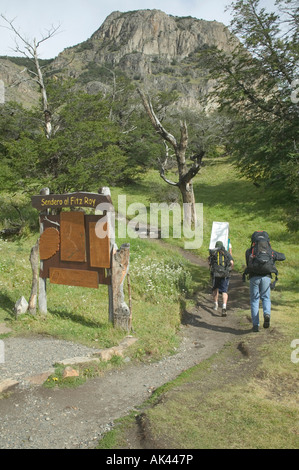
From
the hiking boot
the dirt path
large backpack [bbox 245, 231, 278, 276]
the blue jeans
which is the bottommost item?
the dirt path

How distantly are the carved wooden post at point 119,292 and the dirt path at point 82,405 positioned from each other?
1169mm

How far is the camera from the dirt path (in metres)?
4.25

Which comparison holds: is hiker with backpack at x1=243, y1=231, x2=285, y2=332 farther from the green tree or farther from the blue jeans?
the green tree

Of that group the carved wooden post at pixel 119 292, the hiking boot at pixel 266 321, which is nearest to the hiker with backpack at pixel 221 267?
the hiking boot at pixel 266 321

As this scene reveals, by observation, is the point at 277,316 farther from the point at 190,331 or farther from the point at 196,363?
the point at 196,363

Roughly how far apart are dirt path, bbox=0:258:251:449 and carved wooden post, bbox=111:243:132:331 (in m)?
1.17

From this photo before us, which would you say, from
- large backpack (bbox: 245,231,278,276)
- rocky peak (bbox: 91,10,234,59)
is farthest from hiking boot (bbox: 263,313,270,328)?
rocky peak (bbox: 91,10,234,59)

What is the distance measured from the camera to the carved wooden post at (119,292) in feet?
24.4

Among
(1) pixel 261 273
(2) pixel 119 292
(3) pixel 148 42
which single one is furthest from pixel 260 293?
(3) pixel 148 42

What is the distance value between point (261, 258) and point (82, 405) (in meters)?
4.22

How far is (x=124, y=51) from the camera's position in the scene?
146 m

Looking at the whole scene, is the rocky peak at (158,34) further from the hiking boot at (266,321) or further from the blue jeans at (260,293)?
the hiking boot at (266,321)

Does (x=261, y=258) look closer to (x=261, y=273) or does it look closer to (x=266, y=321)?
(x=261, y=273)

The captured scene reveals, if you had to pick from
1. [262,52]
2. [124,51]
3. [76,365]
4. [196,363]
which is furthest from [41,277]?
[124,51]
